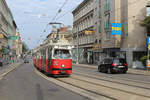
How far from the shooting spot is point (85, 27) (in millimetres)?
53406

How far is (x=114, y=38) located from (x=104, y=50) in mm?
5949

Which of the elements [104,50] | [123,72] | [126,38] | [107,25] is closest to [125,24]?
[126,38]

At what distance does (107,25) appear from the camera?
37062mm

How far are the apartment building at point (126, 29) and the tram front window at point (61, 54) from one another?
55.5ft

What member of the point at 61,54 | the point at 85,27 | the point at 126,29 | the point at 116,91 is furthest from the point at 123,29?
the point at 116,91

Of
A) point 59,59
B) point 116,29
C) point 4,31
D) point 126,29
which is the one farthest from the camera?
point 4,31

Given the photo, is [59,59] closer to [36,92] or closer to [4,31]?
[36,92]

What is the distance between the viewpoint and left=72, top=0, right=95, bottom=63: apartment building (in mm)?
48375

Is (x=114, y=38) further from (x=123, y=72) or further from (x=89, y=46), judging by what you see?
(x=89, y=46)

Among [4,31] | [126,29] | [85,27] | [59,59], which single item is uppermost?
[85,27]

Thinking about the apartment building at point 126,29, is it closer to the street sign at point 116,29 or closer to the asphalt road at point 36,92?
the street sign at point 116,29

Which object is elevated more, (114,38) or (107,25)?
(107,25)

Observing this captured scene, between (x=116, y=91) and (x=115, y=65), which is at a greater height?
(x=115, y=65)

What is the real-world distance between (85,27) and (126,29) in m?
21.9
